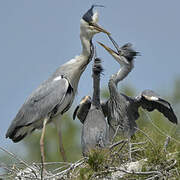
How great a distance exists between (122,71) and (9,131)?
1.38m

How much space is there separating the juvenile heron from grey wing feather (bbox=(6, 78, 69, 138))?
1.88ft

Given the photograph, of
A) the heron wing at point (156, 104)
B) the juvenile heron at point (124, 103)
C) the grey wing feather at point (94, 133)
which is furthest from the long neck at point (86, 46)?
the grey wing feather at point (94, 133)

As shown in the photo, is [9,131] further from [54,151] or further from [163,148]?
[54,151]

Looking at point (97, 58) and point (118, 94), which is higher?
point (97, 58)

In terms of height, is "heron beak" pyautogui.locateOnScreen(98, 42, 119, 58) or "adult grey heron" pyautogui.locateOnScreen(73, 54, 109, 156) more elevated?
"heron beak" pyautogui.locateOnScreen(98, 42, 119, 58)

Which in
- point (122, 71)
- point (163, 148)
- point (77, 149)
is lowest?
point (77, 149)

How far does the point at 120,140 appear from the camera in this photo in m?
5.18

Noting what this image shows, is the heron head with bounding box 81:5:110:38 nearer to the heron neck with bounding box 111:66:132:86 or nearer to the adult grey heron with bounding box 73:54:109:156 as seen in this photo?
the heron neck with bounding box 111:66:132:86

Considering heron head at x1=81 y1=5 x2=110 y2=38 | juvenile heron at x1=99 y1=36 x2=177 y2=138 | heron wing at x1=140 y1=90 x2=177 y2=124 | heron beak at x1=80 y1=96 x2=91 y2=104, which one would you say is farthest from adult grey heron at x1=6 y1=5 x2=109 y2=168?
heron wing at x1=140 y1=90 x2=177 y2=124

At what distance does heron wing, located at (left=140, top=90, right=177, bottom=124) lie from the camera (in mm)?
6102

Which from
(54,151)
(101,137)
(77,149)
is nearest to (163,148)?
(101,137)

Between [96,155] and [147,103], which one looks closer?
[96,155]

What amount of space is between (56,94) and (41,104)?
0.19 metres

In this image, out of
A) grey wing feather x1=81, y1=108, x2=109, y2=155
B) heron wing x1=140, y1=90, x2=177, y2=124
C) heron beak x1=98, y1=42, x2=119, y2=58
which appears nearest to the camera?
grey wing feather x1=81, y1=108, x2=109, y2=155
